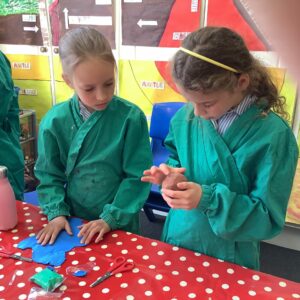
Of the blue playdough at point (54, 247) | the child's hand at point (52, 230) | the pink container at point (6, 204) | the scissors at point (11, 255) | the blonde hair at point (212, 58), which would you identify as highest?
the blonde hair at point (212, 58)

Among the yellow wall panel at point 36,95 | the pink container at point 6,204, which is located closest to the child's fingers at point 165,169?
the pink container at point 6,204

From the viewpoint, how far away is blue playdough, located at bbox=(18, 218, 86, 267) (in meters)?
0.97

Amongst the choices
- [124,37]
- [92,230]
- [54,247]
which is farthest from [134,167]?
[124,37]

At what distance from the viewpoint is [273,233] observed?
3.16ft

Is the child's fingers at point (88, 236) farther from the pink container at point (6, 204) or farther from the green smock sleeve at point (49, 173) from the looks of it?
the pink container at point (6, 204)

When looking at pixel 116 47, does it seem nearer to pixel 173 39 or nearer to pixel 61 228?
pixel 173 39

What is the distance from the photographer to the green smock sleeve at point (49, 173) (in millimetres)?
1193

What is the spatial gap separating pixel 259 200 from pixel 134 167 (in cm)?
46

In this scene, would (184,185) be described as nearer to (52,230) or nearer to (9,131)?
(52,230)

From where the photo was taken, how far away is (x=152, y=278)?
89cm

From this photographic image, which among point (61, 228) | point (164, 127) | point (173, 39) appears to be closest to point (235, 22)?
point (173, 39)

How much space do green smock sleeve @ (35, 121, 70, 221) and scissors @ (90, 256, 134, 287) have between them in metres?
0.30

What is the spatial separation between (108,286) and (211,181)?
15.7 inches

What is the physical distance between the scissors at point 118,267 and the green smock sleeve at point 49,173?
298 millimetres
